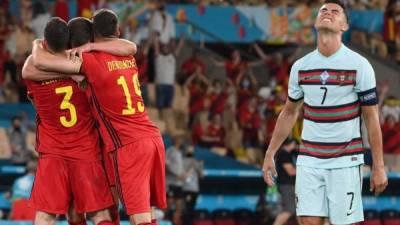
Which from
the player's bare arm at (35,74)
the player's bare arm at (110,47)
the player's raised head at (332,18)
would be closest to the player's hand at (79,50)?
the player's bare arm at (110,47)

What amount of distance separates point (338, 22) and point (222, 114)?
1173 centimetres

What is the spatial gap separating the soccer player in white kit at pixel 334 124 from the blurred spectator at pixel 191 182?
28.3ft

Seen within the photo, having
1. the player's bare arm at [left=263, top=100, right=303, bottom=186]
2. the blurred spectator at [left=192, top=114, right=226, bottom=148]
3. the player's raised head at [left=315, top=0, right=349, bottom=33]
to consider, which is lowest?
the blurred spectator at [left=192, top=114, right=226, bottom=148]

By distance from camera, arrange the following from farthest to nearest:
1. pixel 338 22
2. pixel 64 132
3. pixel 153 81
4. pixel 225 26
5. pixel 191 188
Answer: pixel 225 26, pixel 153 81, pixel 191 188, pixel 64 132, pixel 338 22

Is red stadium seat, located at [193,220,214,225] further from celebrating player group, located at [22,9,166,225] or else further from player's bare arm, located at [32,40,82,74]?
player's bare arm, located at [32,40,82,74]

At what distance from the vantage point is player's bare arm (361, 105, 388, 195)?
824 cm

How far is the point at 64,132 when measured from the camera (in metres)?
9.16

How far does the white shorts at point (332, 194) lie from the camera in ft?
27.6

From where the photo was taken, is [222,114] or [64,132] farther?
[222,114]

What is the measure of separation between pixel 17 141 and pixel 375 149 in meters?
9.80

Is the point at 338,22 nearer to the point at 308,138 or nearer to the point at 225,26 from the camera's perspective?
the point at 308,138

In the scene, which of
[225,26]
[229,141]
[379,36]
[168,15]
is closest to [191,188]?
[229,141]

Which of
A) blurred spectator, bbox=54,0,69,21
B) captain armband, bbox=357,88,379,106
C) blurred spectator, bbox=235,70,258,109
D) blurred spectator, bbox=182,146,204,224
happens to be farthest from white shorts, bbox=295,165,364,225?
blurred spectator, bbox=235,70,258,109

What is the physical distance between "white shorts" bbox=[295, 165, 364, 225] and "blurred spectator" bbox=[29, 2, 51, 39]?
11.2 meters
